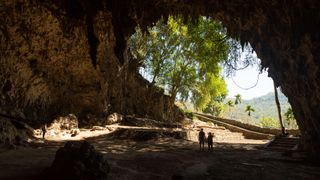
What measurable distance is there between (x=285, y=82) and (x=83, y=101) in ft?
58.0

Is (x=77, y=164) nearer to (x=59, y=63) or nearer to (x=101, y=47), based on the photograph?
(x=59, y=63)

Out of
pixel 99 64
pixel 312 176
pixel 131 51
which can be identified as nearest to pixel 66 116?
pixel 99 64

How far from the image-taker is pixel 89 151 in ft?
29.9

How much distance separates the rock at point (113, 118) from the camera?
26750 mm

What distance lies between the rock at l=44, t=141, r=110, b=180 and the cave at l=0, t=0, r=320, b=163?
5.58 meters

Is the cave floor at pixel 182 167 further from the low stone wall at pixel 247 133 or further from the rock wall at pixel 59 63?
the low stone wall at pixel 247 133

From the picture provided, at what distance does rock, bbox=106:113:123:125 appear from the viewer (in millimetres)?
26750

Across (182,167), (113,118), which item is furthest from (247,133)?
(182,167)

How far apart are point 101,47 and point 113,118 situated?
639cm

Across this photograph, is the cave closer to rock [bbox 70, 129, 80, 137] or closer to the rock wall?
the rock wall

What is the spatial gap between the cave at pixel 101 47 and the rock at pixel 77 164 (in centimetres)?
558

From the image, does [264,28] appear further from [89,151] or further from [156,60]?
[156,60]

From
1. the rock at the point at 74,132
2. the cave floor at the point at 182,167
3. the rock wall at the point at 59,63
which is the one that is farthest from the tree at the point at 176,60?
the cave floor at the point at 182,167

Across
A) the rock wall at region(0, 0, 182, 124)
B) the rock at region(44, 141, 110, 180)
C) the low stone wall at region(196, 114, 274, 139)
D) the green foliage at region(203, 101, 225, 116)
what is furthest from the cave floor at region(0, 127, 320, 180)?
the green foliage at region(203, 101, 225, 116)
